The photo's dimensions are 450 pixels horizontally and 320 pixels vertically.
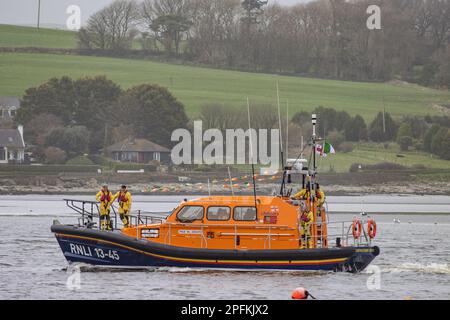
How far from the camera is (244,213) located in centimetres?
2478

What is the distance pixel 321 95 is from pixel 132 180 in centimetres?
4270

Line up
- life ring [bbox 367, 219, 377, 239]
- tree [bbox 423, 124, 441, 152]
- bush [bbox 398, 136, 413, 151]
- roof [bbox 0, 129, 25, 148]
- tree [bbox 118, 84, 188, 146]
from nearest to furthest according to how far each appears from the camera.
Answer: life ring [bbox 367, 219, 377, 239] < roof [bbox 0, 129, 25, 148] < tree [bbox 118, 84, 188, 146] < bush [bbox 398, 136, 413, 151] < tree [bbox 423, 124, 441, 152]

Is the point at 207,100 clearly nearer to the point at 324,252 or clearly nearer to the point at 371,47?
the point at 371,47

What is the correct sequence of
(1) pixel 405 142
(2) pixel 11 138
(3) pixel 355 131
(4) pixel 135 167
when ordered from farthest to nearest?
(3) pixel 355 131, (1) pixel 405 142, (2) pixel 11 138, (4) pixel 135 167

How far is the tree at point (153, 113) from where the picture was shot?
85000mm

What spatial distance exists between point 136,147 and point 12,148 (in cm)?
913

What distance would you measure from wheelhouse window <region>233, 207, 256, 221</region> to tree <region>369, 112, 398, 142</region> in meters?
65.9

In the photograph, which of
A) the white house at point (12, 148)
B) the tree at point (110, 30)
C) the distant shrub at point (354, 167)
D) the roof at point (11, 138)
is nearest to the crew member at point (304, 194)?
the distant shrub at point (354, 167)

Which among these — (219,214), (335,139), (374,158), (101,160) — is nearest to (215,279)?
(219,214)

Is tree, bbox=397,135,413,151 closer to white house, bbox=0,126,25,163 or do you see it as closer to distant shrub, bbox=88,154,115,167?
distant shrub, bbox=88,154,115,167

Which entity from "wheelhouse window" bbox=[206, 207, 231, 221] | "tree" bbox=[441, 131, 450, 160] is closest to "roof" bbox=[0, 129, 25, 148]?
"tree" bbox=[441, 131, 450, 160]

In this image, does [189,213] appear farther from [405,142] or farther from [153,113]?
[405,142]

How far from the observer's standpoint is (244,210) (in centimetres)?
2478

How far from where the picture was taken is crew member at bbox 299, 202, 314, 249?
24.7 meters
